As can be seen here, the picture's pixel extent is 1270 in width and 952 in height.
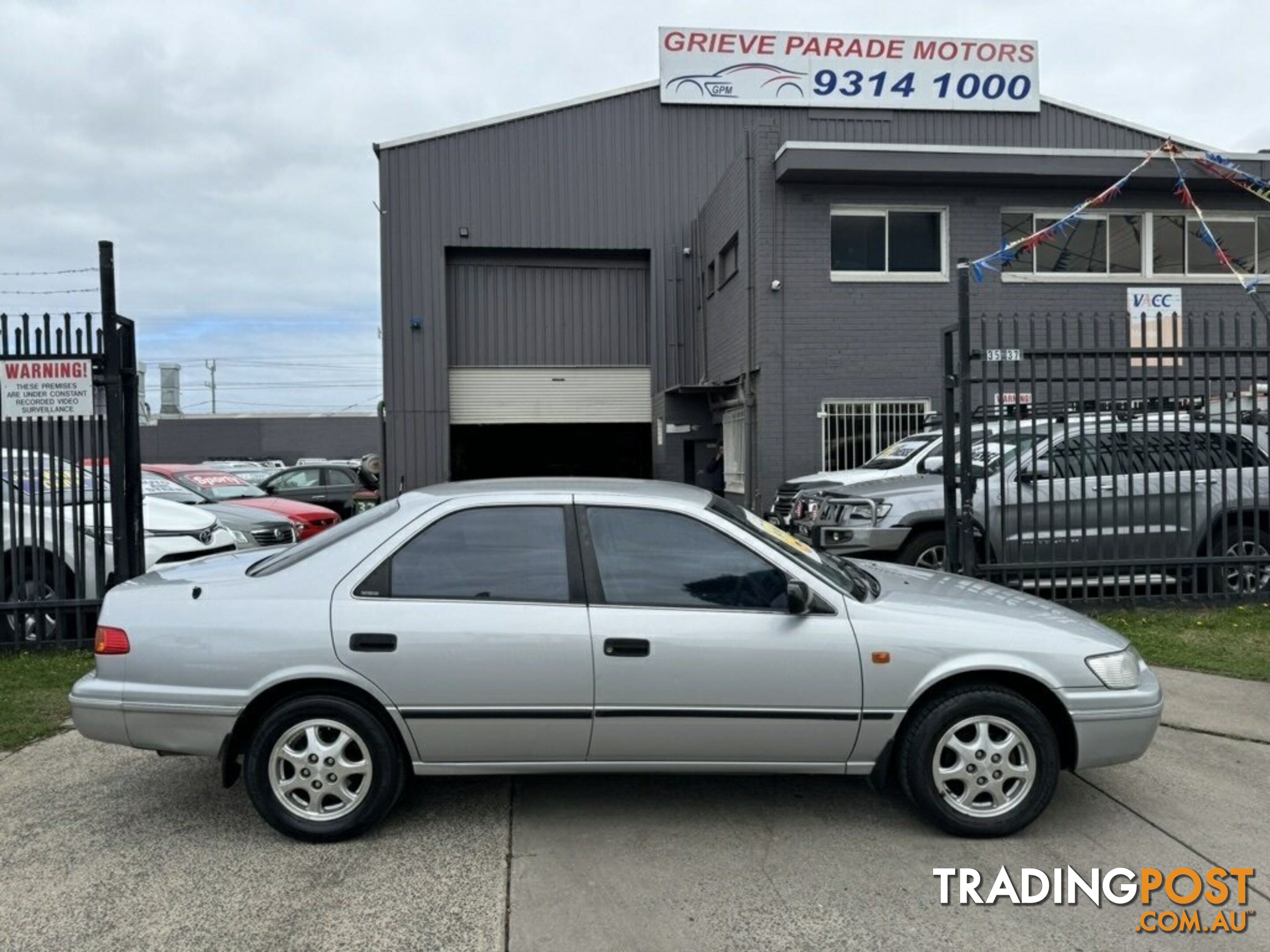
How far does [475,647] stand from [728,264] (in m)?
14.4

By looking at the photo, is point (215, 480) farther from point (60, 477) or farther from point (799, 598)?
point (799, 598)

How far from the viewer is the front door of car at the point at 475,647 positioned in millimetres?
4039

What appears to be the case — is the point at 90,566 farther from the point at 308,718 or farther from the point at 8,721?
the point at 308,718

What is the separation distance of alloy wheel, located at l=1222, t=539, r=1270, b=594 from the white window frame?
7615 mm

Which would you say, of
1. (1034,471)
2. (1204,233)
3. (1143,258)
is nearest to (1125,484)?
(1034,471)

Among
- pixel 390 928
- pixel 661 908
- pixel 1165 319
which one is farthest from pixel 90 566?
pixel 1165 319

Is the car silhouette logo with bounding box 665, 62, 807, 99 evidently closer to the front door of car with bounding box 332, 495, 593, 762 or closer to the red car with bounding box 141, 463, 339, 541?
the red car with bounding box 141, 463, 339, 541

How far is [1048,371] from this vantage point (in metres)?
7.78

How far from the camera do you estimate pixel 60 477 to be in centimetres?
734

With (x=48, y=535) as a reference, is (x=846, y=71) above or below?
above

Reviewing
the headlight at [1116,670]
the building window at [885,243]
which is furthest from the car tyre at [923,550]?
the building window at [885,243]

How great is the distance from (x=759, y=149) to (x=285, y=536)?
8883mm

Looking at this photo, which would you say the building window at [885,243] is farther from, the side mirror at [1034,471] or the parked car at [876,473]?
the side mirror at [1034,471]

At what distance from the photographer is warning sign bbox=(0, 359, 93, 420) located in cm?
733
